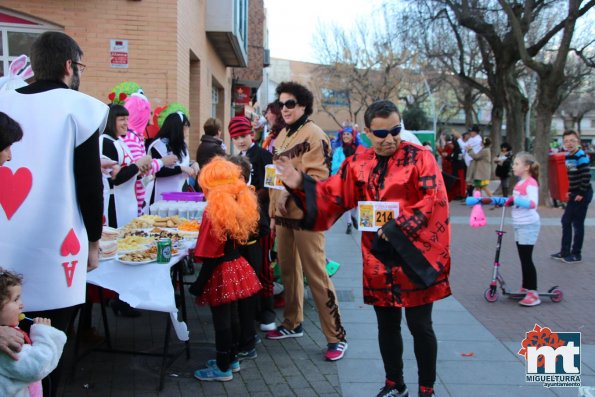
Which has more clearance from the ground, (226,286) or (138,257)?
(138,257)

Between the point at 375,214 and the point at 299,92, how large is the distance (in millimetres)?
1773

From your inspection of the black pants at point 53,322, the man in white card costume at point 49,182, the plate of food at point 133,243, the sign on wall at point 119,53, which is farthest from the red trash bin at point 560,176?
the black pants at point 53,322

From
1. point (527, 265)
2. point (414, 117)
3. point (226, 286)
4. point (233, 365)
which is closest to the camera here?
point (226, 286)

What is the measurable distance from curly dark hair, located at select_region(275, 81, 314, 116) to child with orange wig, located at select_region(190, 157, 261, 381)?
97 centimetres

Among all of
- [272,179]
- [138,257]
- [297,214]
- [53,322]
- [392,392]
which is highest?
[272,179]

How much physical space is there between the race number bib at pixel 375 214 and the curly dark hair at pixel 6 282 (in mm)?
1815

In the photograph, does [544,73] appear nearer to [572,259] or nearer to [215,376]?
[572,259]

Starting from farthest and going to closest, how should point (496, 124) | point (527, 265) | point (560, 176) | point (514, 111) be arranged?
point (496, 124)
point (514, 111)
point (560, 176)
point (527, 265)

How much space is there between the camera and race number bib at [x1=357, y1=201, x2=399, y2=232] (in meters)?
3.20

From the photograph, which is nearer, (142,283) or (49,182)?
(49,182)

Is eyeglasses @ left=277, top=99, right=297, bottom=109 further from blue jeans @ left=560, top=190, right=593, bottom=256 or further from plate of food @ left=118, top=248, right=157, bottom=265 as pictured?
blue jeans @ left=560, top=190, right=593, bottom=256

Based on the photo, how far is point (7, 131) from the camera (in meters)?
2.37

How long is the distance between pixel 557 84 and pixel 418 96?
32722 millimetres

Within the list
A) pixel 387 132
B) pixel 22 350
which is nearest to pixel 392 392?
pixel 387 132
